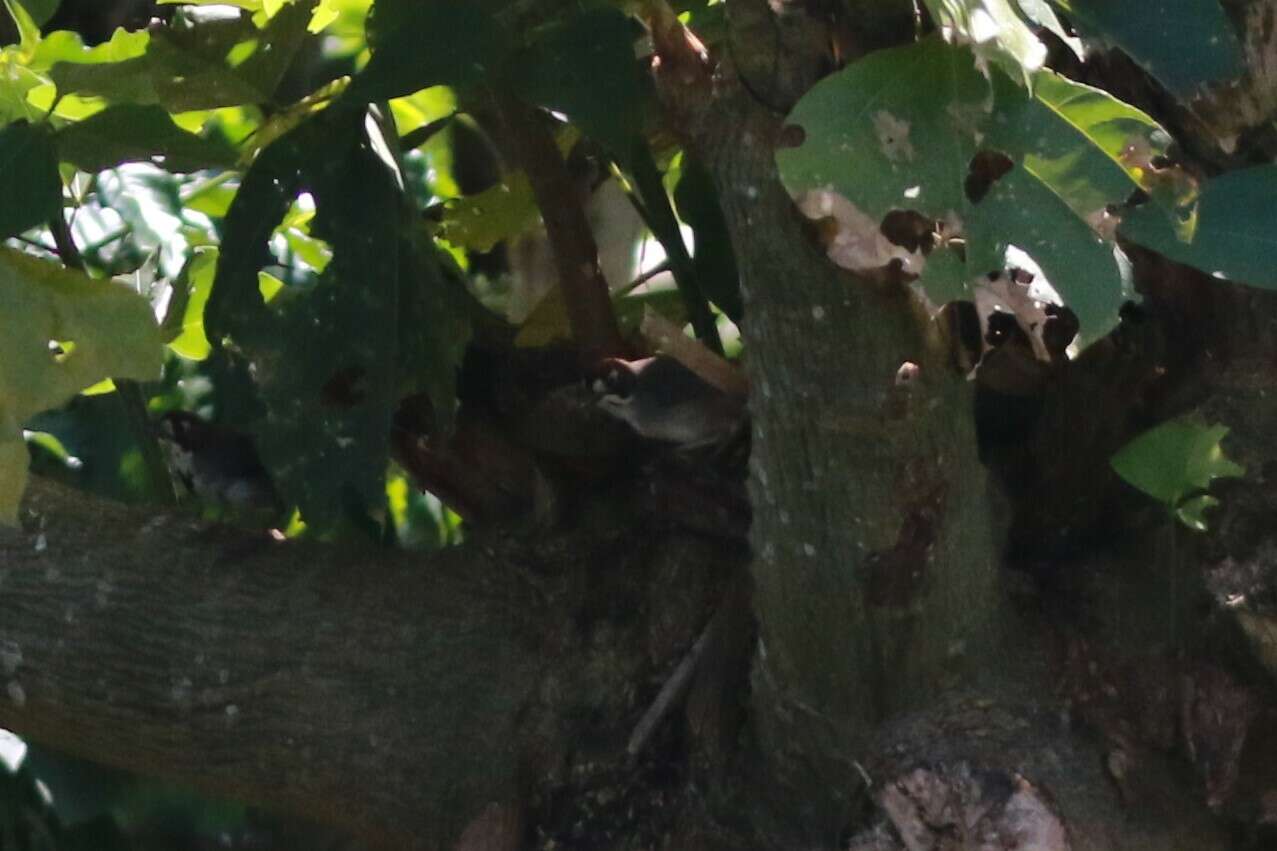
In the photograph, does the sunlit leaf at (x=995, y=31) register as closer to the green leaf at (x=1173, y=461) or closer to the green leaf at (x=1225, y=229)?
the green leaf at (x=1225, y=229)

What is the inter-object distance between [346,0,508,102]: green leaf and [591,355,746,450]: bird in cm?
22

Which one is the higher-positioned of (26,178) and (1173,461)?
(26,178)

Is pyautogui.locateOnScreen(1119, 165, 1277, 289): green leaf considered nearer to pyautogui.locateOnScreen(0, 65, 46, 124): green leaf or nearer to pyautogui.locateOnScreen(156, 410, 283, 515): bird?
pyautogui.locateOnScreen(0, 65, 46, 124): green leaf

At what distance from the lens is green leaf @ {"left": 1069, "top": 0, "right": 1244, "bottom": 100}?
2.07ft

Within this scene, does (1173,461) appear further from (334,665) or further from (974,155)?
(334,665)

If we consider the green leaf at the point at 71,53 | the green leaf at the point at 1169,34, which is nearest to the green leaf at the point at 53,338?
the green leaf at the point at 71,53

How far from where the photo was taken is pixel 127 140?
860mm

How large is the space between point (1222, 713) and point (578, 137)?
2.05ft

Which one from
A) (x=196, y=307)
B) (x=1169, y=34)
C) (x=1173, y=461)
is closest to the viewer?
(x=1169, y=34)

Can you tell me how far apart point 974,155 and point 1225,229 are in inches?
5.2

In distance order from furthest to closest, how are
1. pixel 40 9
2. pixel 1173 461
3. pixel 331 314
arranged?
1. pixel 331 314
2. pixel 40 9
3. pixel 1173 461

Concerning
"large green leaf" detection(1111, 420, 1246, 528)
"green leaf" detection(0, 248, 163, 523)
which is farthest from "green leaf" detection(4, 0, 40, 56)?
"large green leaf" detection(1111, 420, 1246, 528)

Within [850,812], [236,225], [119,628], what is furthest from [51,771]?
[850,812]

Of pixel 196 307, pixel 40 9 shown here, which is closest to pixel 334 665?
pixel 196 307
